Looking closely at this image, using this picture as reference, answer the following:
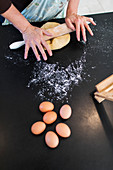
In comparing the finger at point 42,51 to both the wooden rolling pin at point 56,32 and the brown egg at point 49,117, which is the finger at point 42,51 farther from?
the brown egg at point 49,117

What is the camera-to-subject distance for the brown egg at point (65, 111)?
0.63m

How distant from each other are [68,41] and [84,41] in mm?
101

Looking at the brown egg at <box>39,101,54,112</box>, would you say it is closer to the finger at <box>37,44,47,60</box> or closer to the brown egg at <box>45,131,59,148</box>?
the brown egg at <box>45,131,59,148</box>

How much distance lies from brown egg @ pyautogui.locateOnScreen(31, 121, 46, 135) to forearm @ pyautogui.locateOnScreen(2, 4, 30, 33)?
1.73 feet

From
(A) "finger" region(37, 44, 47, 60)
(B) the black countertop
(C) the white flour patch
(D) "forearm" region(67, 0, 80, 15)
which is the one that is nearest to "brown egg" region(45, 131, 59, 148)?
(B) the black countertop

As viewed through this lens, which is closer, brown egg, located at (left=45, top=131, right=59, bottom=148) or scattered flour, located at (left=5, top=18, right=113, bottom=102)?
brown egg, located at (left=45, top=131, right=59, bottom=148)

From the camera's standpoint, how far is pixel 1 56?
835mm

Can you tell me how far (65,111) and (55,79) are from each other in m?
0.19

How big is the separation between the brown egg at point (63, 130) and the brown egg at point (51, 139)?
0.07ft

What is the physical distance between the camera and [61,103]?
2.25 ft

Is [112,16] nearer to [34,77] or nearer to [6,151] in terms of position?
[34,77]

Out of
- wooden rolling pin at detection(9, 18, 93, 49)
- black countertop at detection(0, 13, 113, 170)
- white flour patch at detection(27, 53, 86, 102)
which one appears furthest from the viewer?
wooden rolling pin at detection(9, 18, 93, 49)

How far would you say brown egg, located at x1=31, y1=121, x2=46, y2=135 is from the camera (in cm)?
60

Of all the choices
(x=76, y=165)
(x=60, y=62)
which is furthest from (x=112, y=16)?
(x=76, y=165)
